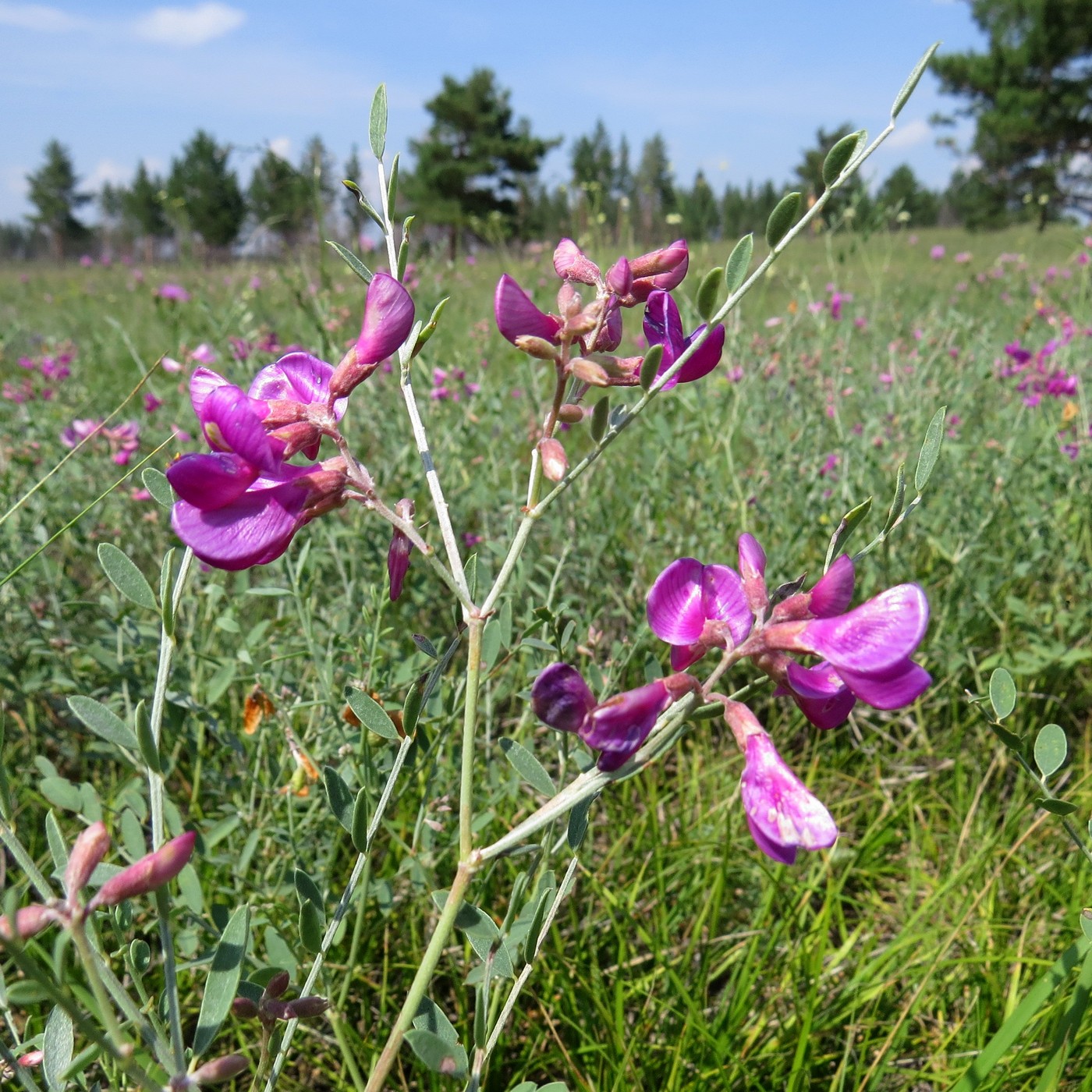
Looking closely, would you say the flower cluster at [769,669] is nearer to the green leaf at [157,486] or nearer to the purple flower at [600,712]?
the purple flower at [600,712]

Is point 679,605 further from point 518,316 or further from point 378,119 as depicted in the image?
point 378,119

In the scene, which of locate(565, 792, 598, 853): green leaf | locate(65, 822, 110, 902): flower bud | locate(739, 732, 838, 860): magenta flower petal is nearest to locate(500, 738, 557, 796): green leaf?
locate(565, 792, 598, 853): green leaf

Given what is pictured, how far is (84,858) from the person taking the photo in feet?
1.87

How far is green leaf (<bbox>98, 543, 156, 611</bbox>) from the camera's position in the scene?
32.8 inches

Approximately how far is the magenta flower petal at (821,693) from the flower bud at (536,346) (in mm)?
319

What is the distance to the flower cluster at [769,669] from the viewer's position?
1.94 ft

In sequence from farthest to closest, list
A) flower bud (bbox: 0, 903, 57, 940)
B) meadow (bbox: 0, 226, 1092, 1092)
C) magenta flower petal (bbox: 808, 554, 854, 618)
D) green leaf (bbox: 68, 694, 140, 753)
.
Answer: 1. meadow (bbox: 0, 226, 1092, 1092)
2. green leaf (bbox: 68, 694, 140, 753)
3. magenta flower petal (bbox: 808, 554, 854, 618)
4. flower bud (bbox: 0, 903, 57, 940)

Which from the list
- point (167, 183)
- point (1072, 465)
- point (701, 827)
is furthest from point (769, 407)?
point (167, 183)

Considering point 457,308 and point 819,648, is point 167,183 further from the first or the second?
point 819,648

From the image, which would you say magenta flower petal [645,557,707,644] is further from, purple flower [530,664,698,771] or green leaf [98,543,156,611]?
green leaf [98,543,156,611]

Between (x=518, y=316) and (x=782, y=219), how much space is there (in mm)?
228

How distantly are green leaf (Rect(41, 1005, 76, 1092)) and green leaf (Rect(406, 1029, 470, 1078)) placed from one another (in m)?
0.29

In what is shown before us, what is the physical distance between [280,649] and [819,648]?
129 centimetres

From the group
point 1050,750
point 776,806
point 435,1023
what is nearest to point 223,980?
point 435,1023
